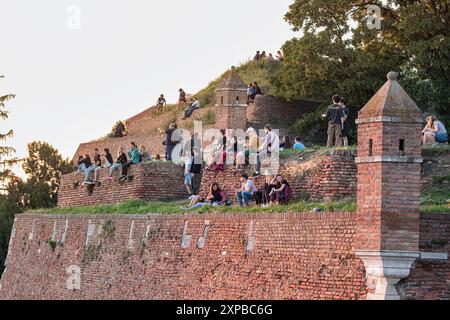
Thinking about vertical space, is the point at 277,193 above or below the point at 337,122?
below

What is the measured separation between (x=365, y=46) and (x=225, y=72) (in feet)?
60.6

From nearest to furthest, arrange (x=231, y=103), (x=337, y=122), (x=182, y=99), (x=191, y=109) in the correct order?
(x=337, y=122)
(x=231, y=103)
(x=191, y=109)
(x=182, y=99)

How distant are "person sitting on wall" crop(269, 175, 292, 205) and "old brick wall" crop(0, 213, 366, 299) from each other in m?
1.27

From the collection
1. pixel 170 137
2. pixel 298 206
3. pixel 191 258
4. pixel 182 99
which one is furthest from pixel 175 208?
pixel 182 99

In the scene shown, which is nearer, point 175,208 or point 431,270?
point 431,270

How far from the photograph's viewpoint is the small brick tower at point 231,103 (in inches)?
2127

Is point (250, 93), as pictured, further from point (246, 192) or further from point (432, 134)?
point (246, 192)

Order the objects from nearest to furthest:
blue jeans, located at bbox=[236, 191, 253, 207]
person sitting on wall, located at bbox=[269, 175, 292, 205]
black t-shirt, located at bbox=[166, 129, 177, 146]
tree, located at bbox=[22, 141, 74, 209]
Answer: person sitting on wall, located at bbox=[269, 175, 292, 205], blue jeans, located at bbox=[236, 191, 253, 207], black t-shirt, located at bbox=[166, 129, 177, 146], tree, located at bbox=[22, 141, 74, 209]

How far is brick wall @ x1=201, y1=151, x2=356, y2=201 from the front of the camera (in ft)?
115

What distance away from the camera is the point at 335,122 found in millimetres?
39125

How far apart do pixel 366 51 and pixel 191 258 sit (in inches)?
832

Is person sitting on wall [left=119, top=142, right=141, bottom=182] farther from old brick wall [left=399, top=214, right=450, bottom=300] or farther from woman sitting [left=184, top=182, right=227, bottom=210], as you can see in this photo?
old brick wall [left=399, top=214, right=450, bottom=300]

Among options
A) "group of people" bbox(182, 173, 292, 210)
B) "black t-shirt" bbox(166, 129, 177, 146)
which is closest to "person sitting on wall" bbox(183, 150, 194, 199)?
"group of people" bbox(182, 173, 292, 210)

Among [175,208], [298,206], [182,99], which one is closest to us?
[298,206]
